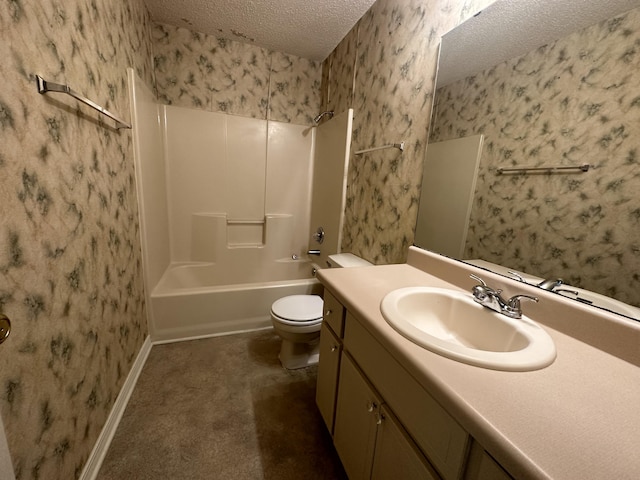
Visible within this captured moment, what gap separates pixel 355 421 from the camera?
3.03 feet

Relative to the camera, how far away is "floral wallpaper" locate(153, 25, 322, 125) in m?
2.20

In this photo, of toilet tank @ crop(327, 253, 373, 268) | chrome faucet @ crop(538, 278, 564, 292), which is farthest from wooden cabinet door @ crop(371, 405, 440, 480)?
toilet tank @ crop(327, 253, 373, 268)

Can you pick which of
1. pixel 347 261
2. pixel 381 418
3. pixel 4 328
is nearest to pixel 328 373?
pixel 381 418

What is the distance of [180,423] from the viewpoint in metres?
1.31

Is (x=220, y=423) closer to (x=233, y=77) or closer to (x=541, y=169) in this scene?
(x=541, y=169)

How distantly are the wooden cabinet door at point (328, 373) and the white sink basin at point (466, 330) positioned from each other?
352 millimetres

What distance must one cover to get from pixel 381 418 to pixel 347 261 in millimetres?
1164

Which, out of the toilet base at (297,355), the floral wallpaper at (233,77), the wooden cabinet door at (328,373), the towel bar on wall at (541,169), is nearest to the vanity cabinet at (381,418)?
the wooden cabinet door at (328,373)

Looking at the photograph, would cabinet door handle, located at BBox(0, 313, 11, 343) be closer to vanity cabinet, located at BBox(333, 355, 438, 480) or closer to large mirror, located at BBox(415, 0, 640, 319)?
vanity cabinet, located at BBox(333, 355, 438, 480)

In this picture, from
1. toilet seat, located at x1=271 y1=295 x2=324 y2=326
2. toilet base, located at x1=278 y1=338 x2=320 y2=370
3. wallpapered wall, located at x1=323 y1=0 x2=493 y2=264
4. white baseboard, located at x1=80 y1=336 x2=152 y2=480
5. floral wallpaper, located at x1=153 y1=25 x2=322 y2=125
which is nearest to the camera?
white baseboard, located at x1=80 y1=336 x2=152 y2=480

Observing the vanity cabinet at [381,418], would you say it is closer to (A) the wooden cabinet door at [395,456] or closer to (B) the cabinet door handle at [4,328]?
(A) the wooden cabinet door at [395,456]

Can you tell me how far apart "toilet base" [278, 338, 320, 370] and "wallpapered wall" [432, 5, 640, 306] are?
1259 mm

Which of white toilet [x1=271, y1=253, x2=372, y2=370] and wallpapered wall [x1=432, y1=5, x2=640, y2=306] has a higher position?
wallpapered wall [x1=432, y1=5, x2=640, y2=306]

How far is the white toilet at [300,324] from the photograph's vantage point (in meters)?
1.60
